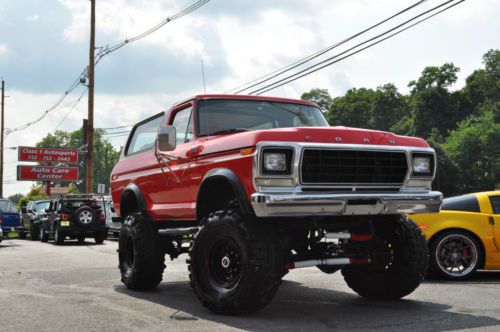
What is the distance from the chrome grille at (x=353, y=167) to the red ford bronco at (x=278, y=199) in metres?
0.01

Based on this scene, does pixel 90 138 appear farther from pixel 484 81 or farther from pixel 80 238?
pixel 484 81

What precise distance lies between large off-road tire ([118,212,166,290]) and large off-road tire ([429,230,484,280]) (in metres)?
4.01

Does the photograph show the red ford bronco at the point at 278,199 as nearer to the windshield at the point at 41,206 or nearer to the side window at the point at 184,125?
the side window at the point at 184,125

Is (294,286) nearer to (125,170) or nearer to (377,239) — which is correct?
(377,239)

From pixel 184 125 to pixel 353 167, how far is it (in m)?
2.39

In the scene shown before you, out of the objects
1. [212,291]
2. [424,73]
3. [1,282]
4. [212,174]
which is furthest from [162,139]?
[424,73]

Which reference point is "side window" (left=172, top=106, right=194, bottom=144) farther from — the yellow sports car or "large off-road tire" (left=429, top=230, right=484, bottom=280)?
"large off-road tire" (left=429, top=230, right=484, bottom=280)

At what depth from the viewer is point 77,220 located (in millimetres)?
21656

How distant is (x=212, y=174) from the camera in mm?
6441

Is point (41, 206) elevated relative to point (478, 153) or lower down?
lower down

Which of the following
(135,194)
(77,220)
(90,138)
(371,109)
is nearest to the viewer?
(135,194)

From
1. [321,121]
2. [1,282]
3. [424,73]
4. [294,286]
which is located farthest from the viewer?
[424,73]

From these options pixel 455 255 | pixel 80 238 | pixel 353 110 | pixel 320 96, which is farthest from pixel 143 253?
pixel 320 96

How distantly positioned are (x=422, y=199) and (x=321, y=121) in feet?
6.55
